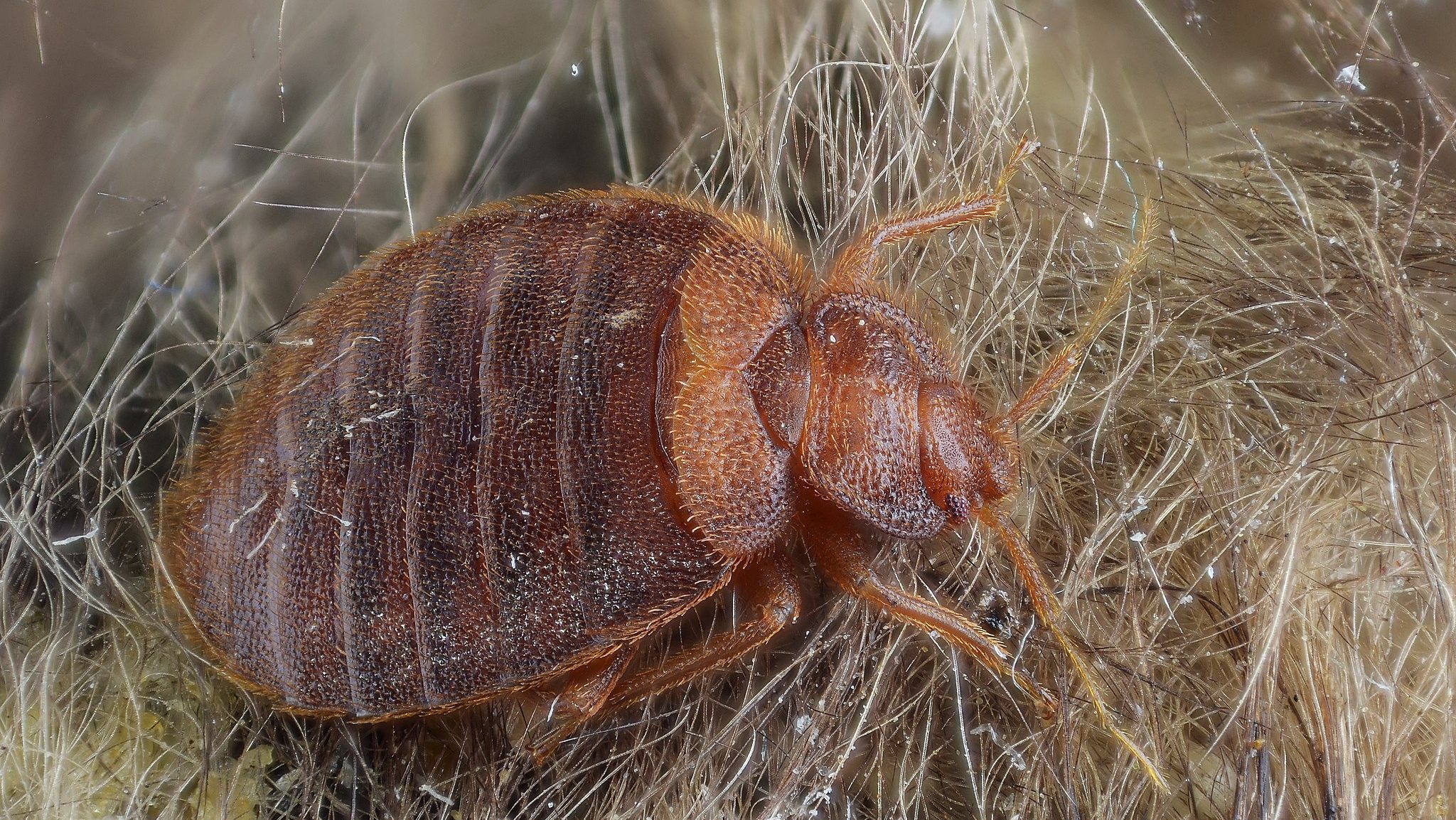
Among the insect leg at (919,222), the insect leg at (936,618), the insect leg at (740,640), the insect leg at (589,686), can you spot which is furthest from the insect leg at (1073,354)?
the insect leg at (589,686)

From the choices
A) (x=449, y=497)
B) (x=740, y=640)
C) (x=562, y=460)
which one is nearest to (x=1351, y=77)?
(x=740, y=640)

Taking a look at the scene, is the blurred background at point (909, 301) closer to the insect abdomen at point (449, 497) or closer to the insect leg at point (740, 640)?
the insect leg at point (740, 640)

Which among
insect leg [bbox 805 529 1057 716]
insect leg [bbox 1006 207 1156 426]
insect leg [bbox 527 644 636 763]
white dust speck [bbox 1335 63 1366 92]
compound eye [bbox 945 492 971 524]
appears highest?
white dust speck [bbox 1335 63 1366 92]

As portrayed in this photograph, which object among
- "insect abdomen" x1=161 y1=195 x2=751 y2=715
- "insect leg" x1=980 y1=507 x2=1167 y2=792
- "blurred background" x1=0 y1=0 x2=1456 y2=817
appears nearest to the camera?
"insect abdomen" x1=161 y1=195 x2=751 y2=715

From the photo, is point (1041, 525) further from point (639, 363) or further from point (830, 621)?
point (639, 363)

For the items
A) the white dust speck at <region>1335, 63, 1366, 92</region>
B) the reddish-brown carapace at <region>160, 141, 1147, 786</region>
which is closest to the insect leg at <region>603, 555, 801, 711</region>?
the reddish-brown carapace at <region>160, 141, 1147, 786</region>

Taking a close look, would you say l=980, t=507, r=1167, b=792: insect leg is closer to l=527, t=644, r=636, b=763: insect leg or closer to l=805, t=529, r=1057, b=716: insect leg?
l=805, t=529, r=1057, b=716: insect leg

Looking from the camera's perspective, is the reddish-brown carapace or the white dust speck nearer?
the reddish-brown carapace
